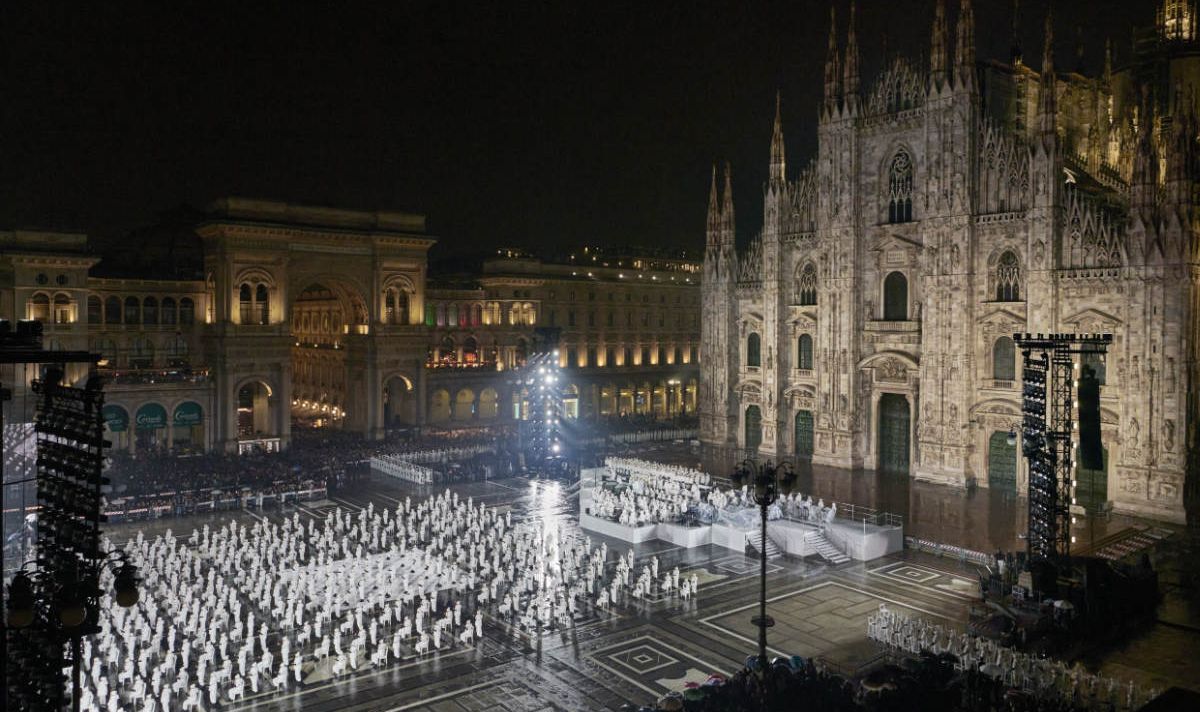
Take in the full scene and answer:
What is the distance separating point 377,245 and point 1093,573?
47745mm

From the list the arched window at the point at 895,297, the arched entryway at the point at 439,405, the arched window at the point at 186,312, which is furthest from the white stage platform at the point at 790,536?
the arched window at the point at 186,312

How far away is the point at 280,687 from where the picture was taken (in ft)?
68.7

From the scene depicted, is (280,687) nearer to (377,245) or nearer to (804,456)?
(804,456)

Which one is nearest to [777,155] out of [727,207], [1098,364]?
[727,207]

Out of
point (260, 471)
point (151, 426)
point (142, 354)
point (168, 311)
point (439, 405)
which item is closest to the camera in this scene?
point (260, 471)

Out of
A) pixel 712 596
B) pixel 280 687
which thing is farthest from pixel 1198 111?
pixel 280 687

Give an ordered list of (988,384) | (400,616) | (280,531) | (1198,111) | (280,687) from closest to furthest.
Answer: (280,687) → (400,616) → (280,531) → (988,384) → (1198,111)

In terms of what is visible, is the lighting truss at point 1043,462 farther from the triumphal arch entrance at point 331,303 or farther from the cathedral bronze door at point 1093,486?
the triumphal arch entrance at point 331,303

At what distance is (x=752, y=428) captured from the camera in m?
54.8

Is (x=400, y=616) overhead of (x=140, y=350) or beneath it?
beneath

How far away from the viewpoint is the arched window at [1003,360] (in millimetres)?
41656

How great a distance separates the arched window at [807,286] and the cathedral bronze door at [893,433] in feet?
23.6

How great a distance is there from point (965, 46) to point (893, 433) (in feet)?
64.9

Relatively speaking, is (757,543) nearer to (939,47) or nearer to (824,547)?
(824,547)
